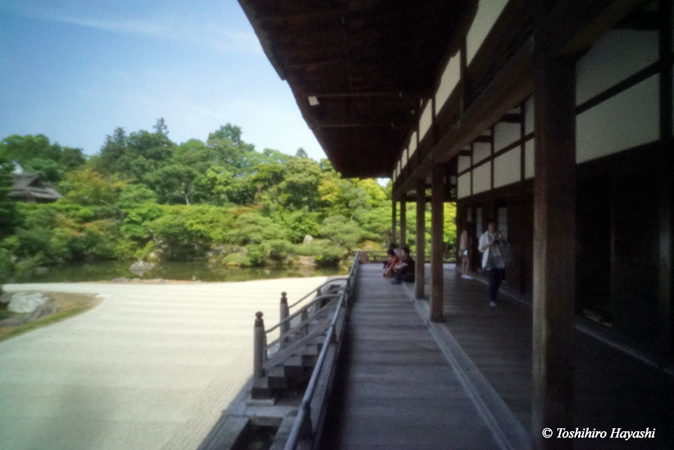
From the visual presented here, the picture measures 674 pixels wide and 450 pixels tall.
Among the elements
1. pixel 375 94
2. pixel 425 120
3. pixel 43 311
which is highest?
pixel 375 94

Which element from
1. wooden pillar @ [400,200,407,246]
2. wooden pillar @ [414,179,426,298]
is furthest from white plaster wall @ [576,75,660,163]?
wooden pillar @ [400,200,407,246]

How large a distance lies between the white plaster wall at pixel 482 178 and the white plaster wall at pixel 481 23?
4.00 m

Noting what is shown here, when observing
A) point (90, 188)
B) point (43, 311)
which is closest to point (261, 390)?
point (43, 311)

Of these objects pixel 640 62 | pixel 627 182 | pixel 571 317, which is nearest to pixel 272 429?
pixel 571 317

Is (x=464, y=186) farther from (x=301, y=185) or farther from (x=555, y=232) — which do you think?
(x=301, y=185)

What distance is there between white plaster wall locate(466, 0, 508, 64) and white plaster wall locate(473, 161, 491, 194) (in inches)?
157

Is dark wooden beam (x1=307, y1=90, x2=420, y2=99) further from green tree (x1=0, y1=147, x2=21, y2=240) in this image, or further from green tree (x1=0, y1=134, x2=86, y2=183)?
green tree (x1=0, y1=134, x2=86, y2=183)

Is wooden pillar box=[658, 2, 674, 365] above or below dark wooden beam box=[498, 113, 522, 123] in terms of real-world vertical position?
below

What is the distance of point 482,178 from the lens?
6.93m

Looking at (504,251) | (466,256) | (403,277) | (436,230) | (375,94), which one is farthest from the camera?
(466,256)

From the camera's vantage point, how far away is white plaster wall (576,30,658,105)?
2.71 meters

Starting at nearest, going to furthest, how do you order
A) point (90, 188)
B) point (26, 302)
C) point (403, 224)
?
point (403, 224) < point (26, 302) < point (90, 188)

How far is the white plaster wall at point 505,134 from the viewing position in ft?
16.9

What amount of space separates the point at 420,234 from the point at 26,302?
15.5 m
